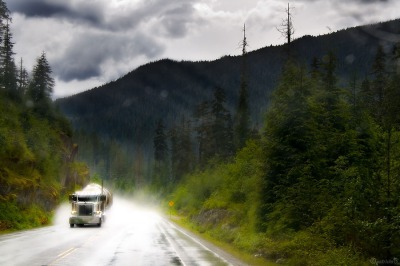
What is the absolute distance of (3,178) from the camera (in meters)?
43.0

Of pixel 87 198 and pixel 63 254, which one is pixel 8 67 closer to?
pixel 87 198

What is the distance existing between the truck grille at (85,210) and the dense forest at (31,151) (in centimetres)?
447

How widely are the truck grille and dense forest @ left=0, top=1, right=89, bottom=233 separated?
14.7ft

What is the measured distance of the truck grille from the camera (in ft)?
139

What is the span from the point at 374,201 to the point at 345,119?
35.1 ft

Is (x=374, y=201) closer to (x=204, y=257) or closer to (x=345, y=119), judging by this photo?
(x=204, y=257)

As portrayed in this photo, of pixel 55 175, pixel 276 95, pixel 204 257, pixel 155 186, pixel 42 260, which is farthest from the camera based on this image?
pixel 155 186

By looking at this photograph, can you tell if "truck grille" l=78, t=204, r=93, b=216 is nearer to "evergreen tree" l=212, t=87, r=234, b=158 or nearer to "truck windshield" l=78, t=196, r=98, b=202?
"truck windshield" l=78, t=196, r=98, b=202

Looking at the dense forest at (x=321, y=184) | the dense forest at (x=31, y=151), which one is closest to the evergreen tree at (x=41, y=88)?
the dense forest at (x=31, y=151)

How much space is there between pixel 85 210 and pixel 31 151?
15.9 meters

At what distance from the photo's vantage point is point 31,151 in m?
54.6

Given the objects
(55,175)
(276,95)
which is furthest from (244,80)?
(276,95)

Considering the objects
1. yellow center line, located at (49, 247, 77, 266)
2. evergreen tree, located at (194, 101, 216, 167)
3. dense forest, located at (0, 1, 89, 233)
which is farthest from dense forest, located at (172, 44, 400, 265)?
evergreen tree, located at (194, 101, 216, 167)

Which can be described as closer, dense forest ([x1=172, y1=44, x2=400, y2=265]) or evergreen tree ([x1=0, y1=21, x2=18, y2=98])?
dense forest ([x1=172, y1=44, x2=400, y2=265])
